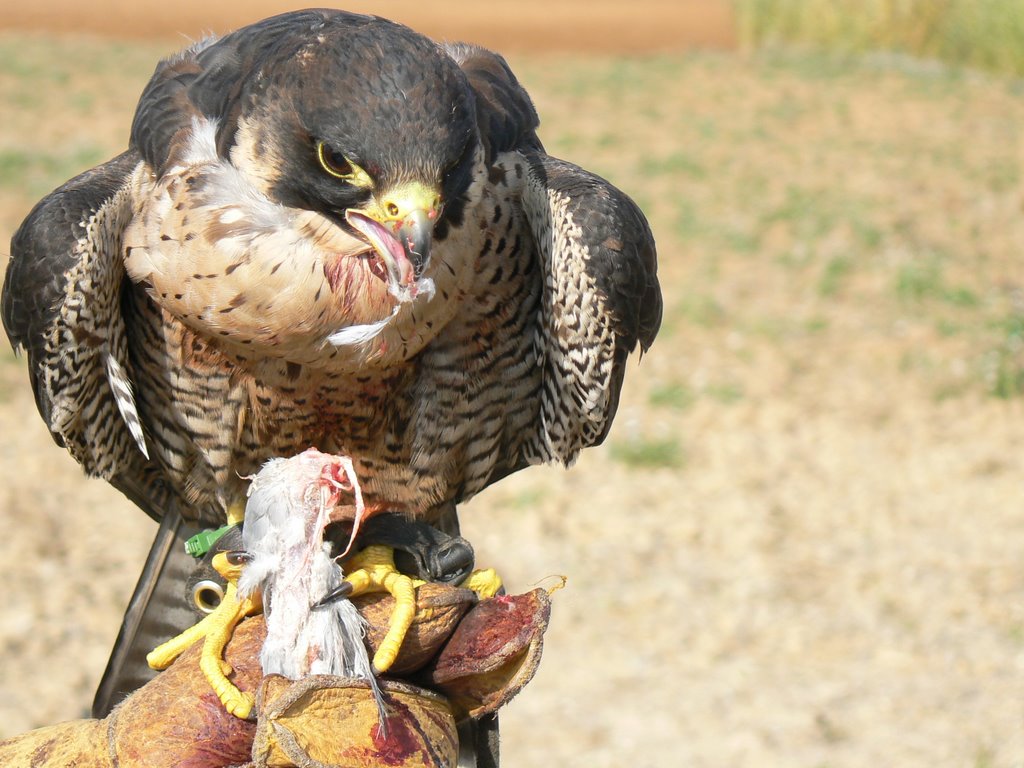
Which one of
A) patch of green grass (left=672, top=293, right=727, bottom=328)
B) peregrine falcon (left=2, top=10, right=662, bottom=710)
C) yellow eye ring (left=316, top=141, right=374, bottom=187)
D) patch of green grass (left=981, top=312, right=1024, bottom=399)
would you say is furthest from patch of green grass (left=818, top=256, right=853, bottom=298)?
yellow eye ring (left=316, top=141, right=374, bottom=187)

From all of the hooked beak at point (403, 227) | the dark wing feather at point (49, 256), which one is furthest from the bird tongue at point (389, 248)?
the dark wing feather at point (49, 256)

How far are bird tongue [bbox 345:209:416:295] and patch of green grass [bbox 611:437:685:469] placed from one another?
15.4 feet

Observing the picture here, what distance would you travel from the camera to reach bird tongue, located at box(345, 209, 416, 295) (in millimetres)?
2494

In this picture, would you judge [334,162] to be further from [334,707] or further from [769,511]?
[769,511]

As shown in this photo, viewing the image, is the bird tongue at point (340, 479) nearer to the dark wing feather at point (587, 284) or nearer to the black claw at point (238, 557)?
the black claw at point (238, 557)

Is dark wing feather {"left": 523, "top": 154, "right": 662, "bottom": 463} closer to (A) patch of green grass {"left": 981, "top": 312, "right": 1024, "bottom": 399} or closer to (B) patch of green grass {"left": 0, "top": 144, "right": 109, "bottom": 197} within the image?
(A) patch of green grass {"left": 981, "top": 312, "right": 1024, "bottom": 399}

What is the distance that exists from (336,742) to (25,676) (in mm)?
3159

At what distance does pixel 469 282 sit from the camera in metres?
2.90

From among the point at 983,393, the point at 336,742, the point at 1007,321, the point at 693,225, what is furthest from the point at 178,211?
the point at 693,225

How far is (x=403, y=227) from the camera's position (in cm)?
246

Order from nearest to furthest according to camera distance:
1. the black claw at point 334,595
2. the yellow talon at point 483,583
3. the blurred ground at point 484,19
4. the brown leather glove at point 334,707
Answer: the brown leather glove at point 334,707 → the black claw at point 334,595 → the yellow talon at point 483,583 → the blurred ground at point 484,19

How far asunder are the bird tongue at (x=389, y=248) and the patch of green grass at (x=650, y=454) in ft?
15.4

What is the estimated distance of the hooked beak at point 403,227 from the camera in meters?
2.44


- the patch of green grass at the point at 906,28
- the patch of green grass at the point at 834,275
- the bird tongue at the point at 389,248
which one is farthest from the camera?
the patch of green grass at the point at 906,28
